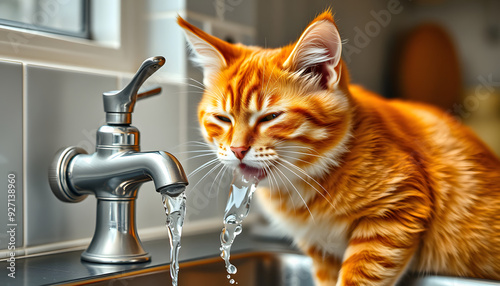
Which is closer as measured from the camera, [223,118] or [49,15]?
[223,118]

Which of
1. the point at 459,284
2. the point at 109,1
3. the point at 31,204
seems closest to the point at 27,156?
the point at 31,204

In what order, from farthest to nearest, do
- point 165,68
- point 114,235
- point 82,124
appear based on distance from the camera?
point 165,68 → point 82,124 → point 114,235

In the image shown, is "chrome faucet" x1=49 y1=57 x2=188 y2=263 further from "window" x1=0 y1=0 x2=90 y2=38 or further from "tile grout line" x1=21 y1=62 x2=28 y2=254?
"window" x1=0 y1=0 x2=90 y2=38

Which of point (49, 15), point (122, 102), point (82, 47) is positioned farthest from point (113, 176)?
point (49, 15)

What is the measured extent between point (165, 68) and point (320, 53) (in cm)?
53

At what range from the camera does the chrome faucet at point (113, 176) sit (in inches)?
36.6

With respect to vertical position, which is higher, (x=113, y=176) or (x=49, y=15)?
(x=49, y=15)

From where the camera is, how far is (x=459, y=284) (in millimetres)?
938

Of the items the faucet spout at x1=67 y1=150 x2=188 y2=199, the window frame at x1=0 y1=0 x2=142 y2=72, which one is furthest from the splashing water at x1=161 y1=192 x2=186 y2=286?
the window frame at x1=0 y1=0 x2=142 y2=72

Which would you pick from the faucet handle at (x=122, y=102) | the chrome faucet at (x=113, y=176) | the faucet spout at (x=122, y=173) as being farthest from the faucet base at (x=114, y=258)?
the faucet handle at (x=122, y=102)

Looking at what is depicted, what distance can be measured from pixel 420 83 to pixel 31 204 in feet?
3.69

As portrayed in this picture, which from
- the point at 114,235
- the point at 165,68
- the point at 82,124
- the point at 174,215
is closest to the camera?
the point at 174,215

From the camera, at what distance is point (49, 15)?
1.17 metres

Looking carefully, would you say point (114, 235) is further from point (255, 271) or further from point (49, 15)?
point (49, 15)
